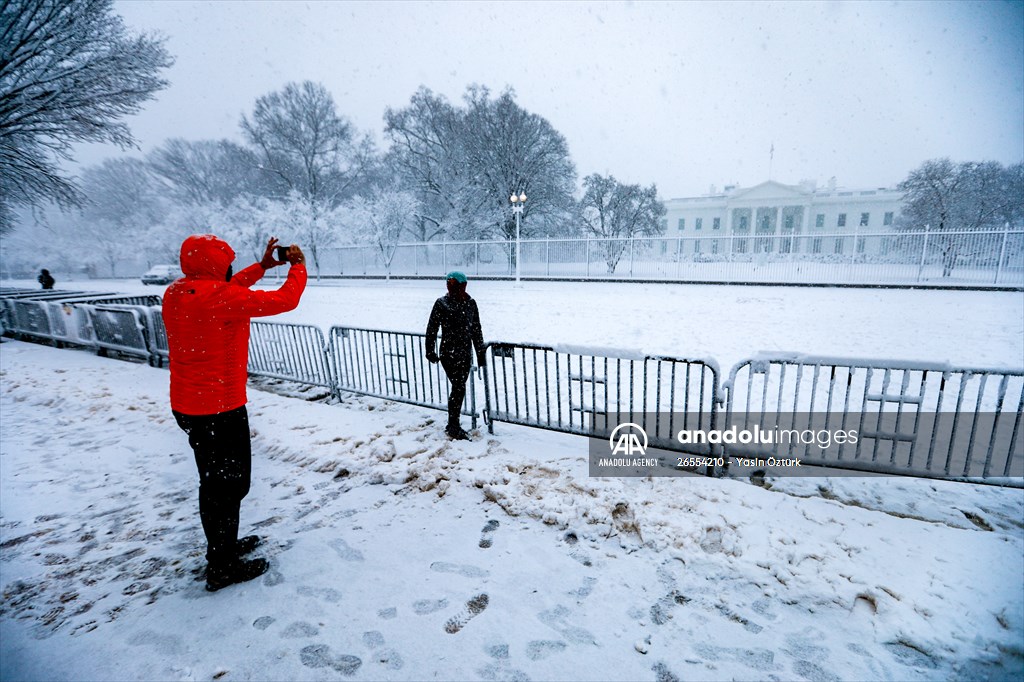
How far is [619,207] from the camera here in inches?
1264

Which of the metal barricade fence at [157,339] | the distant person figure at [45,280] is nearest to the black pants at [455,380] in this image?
the metal barricade fence at [157,339]

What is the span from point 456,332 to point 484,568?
237cm

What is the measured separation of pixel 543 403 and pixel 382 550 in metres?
3.02

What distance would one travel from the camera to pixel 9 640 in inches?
91.0

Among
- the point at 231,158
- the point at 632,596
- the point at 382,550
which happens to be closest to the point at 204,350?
the point at 382,550

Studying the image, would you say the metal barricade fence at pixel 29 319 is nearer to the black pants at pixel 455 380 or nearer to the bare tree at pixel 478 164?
the black pants at pixel 455 380

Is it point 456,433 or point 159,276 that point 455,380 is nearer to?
point 456,433

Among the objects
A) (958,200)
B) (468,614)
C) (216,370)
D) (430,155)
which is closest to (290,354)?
(216,370)

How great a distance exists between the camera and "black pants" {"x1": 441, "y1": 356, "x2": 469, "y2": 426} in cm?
463

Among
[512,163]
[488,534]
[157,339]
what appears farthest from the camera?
[512,163]

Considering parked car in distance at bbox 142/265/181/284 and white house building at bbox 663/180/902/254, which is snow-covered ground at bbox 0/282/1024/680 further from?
white house building at bbox 663/180/902/254

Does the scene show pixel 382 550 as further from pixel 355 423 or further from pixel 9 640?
pixel 355 423

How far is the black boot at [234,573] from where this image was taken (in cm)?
263

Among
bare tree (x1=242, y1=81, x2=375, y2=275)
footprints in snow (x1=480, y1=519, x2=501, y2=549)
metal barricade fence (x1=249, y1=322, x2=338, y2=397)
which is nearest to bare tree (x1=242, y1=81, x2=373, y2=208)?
bare tree (x1=242, y1=81, x2=375, y2=275)
